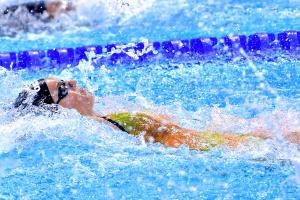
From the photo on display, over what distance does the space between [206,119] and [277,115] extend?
35cm

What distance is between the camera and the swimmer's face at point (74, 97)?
2.70m

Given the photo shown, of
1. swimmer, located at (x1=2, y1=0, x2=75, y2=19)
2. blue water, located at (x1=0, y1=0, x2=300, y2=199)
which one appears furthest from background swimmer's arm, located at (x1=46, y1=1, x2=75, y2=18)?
blue water, located at (x1=0, y1=0, x2=300, y2=199)

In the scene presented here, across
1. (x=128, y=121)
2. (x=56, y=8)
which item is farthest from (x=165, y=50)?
(x=128, y=121)

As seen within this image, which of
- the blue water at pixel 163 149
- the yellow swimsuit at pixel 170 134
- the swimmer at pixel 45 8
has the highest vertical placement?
the swimmer at pixel 45 8

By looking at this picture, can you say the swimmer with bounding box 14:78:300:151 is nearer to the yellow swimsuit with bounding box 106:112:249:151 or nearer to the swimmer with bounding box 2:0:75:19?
the yellow swimsuit with bounding box 106:112:249:151

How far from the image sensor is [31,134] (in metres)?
2.90

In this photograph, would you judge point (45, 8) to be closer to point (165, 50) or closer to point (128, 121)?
point (165, 50)

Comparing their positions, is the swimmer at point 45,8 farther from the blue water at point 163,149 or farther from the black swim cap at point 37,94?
the black swim cap at point 37,94

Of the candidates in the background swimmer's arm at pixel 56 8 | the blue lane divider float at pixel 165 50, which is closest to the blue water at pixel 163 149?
the blue lane divider float at pixel 165 50

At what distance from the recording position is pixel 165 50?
495cm

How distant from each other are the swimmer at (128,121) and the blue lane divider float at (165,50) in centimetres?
208

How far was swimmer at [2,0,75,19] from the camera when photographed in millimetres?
6270

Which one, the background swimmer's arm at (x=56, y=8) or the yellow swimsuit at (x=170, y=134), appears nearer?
the yellow swimsuit at (x=170, y=134)

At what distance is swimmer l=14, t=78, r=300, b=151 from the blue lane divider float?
208 cm
